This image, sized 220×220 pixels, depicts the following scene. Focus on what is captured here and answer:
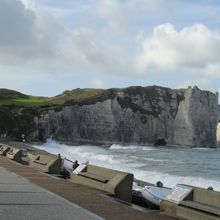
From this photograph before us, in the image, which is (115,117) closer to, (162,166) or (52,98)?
(52,98)

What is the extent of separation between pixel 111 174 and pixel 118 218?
639 cm

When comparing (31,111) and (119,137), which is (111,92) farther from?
(31,111)

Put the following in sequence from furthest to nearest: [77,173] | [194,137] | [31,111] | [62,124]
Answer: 1. [194,137]
2. [62,124]
3. [31,111]
4. [77,173]

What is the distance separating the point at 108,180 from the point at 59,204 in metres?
4.62

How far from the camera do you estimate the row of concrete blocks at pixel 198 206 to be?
1157cm

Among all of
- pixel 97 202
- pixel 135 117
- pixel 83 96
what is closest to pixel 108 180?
pixel 97 202

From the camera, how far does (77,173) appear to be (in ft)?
69.6

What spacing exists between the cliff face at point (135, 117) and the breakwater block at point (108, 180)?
137m

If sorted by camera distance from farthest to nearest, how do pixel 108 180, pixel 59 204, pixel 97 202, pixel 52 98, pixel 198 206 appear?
pixel 52 98, pixel 108 180, pixel 97 202, pixel 59 204, pixel 198 206

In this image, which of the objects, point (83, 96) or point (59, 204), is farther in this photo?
point (83, 96)

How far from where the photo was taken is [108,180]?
18156mm

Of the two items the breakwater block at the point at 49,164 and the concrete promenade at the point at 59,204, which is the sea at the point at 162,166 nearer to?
the breakwater block at the point at 49,164

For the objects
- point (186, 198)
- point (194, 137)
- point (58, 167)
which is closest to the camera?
point (186, 198)

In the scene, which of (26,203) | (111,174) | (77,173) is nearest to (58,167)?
(77,173)
